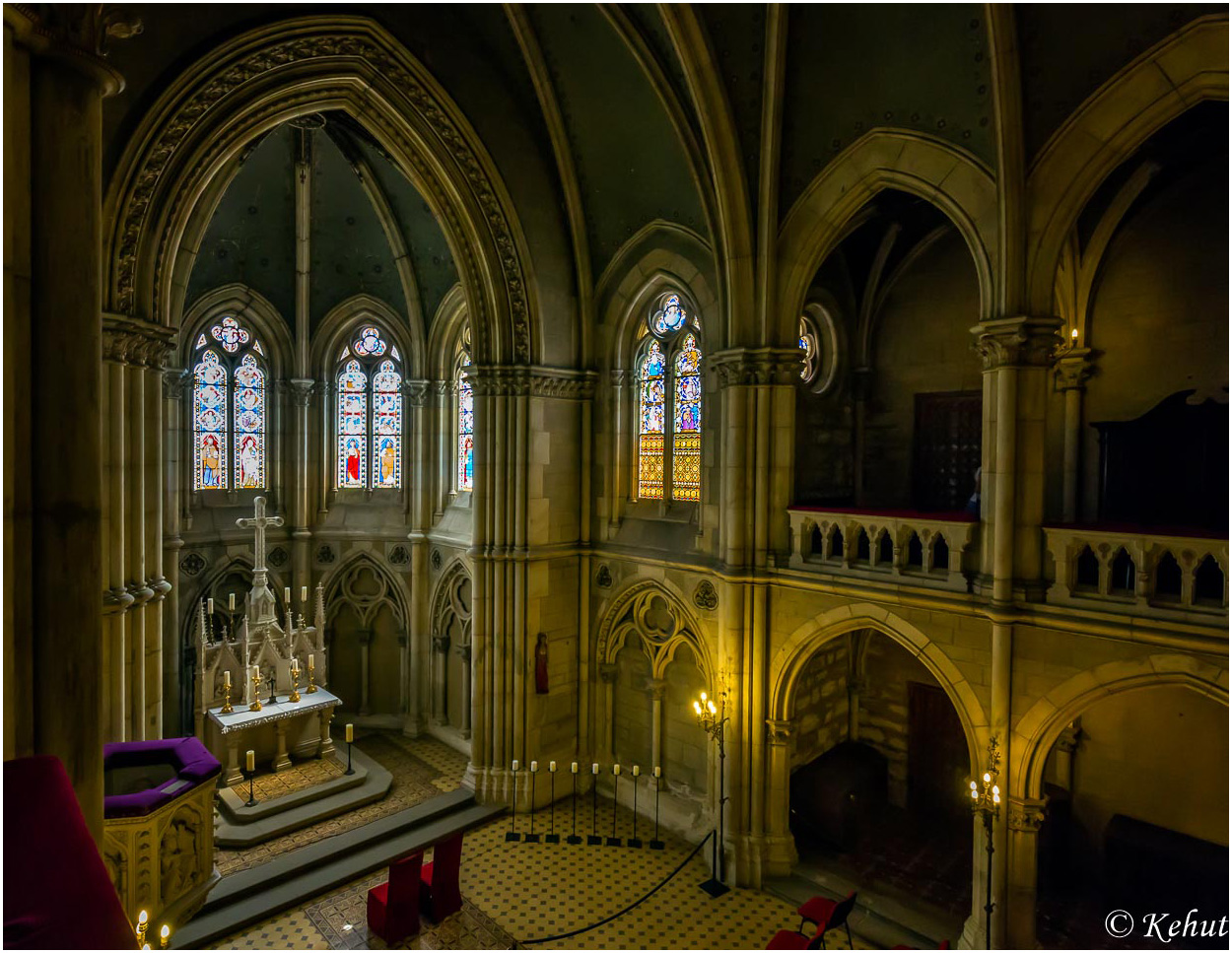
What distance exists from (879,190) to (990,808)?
811 centimetres

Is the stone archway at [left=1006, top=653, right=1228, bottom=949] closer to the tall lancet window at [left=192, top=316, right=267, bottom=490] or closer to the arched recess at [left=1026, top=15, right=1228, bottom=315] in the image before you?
the arched recess at [left=1026, top=15, right=1228, bottom=315]

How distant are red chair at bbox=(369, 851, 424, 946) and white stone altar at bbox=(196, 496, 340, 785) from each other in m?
4.66

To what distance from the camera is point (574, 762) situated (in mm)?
13570

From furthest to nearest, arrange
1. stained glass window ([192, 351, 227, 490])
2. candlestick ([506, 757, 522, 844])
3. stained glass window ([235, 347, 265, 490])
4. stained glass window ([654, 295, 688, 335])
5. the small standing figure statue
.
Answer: stained glass window ([235, 347, 265, 490]), stained glass window ([192, 351, 227, 490]), the small standing figure statue, stained glass window ([654, 295, 688, 335]), candlestick ([506, 757, 522, 844])

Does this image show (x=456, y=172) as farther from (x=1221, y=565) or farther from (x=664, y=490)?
(x=1221, y=565)

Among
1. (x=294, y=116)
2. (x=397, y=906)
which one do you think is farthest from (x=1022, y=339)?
(x=397, y=906)

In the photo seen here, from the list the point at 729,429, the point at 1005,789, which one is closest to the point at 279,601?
the point at 729,429

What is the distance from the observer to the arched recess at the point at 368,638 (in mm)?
17156

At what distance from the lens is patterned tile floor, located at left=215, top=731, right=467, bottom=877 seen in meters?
11.5

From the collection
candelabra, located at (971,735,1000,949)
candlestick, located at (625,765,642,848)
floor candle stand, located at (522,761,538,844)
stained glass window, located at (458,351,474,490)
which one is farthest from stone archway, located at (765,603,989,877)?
stained glass window, located at (458,351,474,490)

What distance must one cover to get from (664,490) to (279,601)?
9812 mm

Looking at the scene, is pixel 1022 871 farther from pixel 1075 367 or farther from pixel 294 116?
pixel 294 116

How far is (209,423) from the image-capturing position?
16.3 m

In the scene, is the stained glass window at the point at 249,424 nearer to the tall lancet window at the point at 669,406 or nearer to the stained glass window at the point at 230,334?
the stained glass window at the point at 230,334
